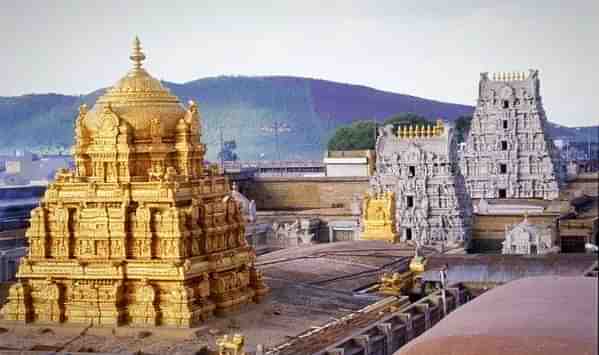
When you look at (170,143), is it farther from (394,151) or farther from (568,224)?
(394,151)

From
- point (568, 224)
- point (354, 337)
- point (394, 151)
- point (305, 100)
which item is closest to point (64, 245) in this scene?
point (354, 337)

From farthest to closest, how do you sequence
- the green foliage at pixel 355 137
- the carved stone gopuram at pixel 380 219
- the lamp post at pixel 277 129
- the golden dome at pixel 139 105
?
the lamp post at pixel 277 129
the green foliage at pixel 355 137
the carved stone gopuram at pixel 380 219
the golden dome at pixel 139 105

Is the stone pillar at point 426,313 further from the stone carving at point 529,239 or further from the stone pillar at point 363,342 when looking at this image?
the stone carving at point 529,239

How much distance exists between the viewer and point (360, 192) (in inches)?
2172

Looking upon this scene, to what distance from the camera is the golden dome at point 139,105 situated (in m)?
20.0

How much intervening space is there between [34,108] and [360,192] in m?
22.3

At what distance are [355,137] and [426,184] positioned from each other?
21734 mm

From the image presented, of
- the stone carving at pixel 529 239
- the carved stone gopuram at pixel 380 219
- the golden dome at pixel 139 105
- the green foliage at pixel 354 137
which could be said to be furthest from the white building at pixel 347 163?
the golden dome at pixel 139 105

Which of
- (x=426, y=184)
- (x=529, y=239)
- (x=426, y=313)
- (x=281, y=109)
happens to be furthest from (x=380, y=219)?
(x=281, y=109)

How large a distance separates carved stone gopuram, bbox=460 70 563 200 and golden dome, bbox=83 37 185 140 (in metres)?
30.6

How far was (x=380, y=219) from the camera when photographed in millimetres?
33875

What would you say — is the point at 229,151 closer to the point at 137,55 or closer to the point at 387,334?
the point at 137,55

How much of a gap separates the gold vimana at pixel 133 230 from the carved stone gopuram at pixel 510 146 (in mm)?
30880

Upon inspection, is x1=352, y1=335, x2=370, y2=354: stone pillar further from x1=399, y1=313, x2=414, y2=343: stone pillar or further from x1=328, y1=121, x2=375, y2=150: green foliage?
x1=328, y1=121, x2=375, y2=150: green foliage
